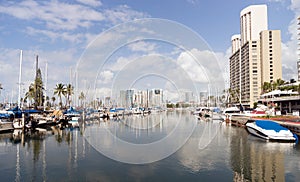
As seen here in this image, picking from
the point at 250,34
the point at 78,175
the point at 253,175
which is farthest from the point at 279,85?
the point at 78,175

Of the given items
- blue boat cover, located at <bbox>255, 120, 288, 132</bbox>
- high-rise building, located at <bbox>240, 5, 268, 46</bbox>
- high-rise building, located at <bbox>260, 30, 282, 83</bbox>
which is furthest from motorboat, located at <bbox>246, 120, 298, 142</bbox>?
high-rise building, located at <bbox>240, 5, 268, 46</bbox>

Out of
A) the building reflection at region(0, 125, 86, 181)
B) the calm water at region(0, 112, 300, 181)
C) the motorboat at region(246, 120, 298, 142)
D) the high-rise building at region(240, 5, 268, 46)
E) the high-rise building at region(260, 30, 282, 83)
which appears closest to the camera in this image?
the calm water at region(0, 112, 300, 181)

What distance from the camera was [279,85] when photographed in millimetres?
87938

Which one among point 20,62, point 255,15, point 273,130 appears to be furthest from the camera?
point 255,15

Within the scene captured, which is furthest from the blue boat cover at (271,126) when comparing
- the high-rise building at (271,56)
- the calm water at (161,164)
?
the high-rise building at (271,56)

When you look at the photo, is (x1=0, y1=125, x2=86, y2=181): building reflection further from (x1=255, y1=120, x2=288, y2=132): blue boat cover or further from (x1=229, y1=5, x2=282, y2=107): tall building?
(x1=229, y1=5, x2=282, y2=107): tall building

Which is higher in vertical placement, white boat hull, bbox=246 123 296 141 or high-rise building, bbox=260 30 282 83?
high-rise building, bbox=260 30 282 83

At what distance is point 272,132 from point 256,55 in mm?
106669

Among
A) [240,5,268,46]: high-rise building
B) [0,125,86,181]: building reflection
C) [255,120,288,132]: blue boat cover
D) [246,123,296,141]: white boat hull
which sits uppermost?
[240,5,268,46]: high-rise building

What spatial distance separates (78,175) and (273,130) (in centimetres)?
2552

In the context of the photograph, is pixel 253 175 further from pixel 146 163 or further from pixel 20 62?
pixel 20 62

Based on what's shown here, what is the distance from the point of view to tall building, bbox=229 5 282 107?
395 feet

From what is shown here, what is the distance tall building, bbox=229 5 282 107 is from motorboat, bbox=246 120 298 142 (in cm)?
7828

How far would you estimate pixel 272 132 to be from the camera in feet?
102
